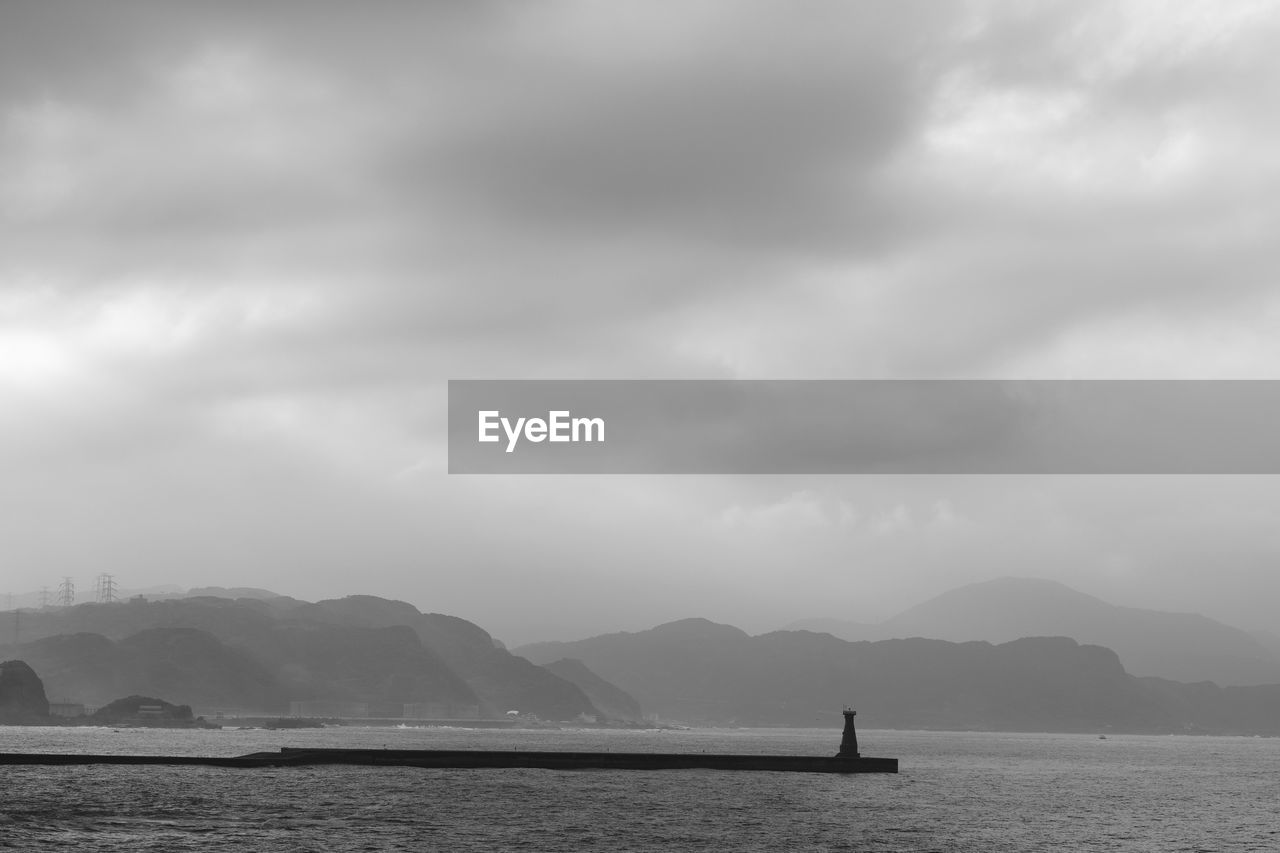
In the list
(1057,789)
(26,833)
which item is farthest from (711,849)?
(1057,789)

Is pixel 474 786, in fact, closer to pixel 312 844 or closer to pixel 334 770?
pixel 334 770

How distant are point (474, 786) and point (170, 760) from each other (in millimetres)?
26429

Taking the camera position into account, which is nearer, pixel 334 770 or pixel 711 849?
pixel 711 849

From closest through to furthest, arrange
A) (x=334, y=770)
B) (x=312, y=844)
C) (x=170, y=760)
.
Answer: (x=312, y=844) → (x=170, y=760) → (x=334, y=770)

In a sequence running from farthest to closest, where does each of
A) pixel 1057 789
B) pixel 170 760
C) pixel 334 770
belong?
1. pixel 1057 789
2. pixel 334 770
3. pixel 170 760

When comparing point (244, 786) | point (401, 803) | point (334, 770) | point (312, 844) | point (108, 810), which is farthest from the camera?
point (334, 770)

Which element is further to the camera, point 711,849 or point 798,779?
point 798,779

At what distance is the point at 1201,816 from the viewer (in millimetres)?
103000

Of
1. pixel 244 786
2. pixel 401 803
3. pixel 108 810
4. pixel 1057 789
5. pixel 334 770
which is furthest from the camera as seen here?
pixel 1057 789

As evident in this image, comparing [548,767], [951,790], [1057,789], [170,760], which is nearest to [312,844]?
[170,760]

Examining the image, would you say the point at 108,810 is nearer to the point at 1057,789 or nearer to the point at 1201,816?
the point at 1201,816

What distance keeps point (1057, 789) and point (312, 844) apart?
310ft

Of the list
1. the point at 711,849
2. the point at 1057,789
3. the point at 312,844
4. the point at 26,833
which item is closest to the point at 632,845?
the point at 711,849

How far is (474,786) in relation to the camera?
340ft
